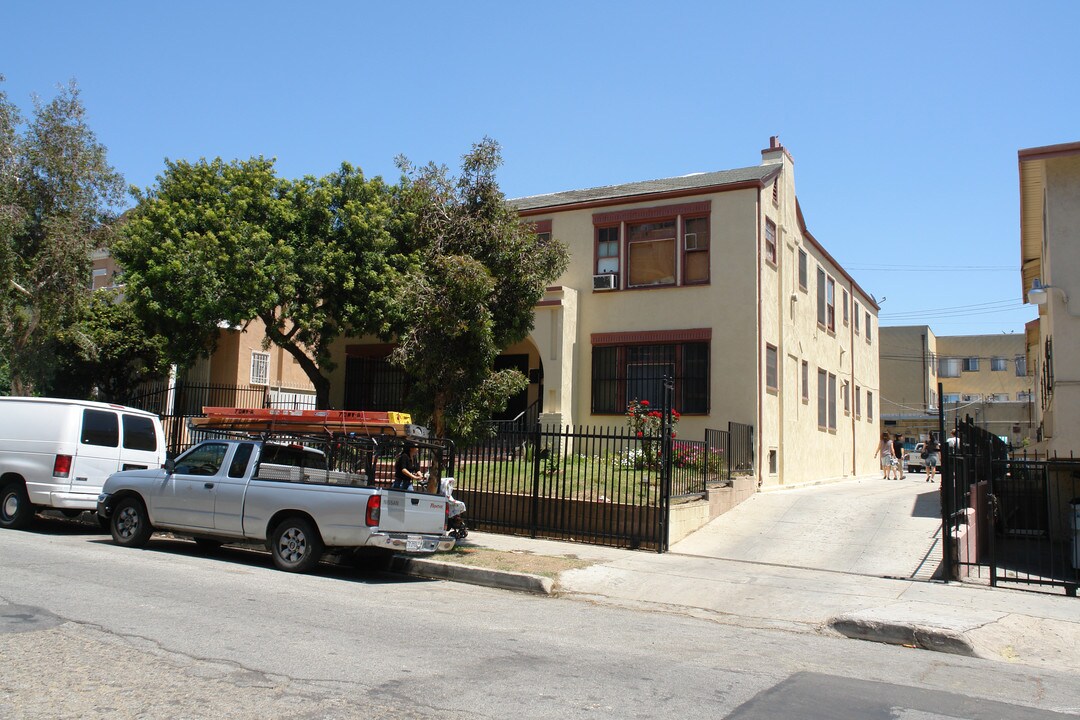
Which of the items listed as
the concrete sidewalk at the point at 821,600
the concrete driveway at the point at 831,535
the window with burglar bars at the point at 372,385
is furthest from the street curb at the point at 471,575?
the window with burglar bars at the point at 372,385

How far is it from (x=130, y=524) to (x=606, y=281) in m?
12.5

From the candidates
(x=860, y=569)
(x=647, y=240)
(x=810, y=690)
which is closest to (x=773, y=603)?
(x=860, y=569)

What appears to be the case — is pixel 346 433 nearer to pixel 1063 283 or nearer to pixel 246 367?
pixel 1063 283

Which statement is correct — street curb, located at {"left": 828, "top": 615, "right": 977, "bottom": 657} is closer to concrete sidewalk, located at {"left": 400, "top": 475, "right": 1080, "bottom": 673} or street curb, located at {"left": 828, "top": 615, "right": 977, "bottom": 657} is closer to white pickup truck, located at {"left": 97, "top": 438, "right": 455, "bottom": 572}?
concrete sidewalk, located at {"left": 400, "top": 475, "right": 1080, "bottom": 673}

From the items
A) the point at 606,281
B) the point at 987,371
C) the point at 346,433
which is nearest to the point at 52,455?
the point at 346,433

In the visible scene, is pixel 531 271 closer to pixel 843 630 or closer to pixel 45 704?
pixel 843 630

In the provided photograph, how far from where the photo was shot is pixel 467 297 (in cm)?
1202

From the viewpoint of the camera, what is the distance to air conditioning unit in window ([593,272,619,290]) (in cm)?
2105

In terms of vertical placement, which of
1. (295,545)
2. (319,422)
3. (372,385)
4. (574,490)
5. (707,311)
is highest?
(707,311)

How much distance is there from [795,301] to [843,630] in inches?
589

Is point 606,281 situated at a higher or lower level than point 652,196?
lower

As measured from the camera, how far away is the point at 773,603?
10.1 m

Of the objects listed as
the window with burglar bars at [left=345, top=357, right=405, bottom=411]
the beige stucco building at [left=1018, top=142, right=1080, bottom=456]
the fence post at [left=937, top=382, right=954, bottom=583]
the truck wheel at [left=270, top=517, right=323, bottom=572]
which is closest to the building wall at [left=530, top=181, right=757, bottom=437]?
the window with burglar bars at [left=345, top=357, right=405, bottom=411]

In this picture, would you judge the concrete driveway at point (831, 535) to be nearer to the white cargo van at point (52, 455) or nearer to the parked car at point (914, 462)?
the white cargo van at point (52, 455)
